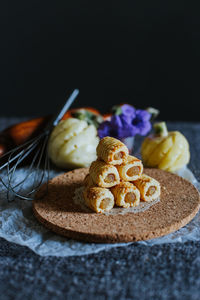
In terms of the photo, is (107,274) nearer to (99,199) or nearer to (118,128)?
(99,199)

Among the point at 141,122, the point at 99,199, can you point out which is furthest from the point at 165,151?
the point at 99,199

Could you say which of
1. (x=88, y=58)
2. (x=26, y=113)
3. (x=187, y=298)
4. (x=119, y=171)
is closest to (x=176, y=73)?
(x=88, y=58)

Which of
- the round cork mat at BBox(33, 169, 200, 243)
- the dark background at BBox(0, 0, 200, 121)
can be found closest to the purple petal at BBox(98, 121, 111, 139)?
the round cork mat at BBox(33, 169, 200, 243)

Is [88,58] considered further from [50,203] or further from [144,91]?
[50,203]

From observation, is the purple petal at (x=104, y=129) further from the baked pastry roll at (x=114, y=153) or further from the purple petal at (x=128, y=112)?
the baked pastry roll at (x=114, y=153)

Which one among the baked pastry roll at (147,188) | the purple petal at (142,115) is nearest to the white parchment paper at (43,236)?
the baked pastry roll at (147,188)
